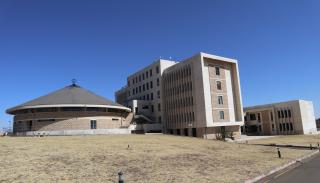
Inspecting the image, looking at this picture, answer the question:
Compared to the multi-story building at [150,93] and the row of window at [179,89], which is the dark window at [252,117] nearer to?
the multi-story building at [150,93]

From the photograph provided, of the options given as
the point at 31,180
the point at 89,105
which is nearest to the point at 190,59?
the point at 89,105

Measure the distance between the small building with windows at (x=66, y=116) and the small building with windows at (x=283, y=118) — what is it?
53832mm

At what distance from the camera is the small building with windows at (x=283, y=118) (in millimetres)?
91750

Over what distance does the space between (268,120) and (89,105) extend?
6274 centimetres

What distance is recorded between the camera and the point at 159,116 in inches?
3364

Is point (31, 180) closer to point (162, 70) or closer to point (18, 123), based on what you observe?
point (18, 123)

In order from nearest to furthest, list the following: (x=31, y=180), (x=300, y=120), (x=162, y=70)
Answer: (x=31, y=180) → (x=162, y=70) → (x=300, y=120)

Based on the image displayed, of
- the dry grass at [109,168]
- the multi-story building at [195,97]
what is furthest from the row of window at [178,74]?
the dry grass at [109,168]

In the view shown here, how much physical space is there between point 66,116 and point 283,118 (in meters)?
66.9

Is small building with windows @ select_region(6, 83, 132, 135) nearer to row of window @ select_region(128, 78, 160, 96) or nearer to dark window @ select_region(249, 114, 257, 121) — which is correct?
row of window @ select_region(128, 78, 160, 96)

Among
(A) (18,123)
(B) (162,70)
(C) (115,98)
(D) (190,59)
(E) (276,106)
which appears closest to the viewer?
(A) (18,123)

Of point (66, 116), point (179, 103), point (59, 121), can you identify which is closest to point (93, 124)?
point (66, 116)

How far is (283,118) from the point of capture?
9562cm

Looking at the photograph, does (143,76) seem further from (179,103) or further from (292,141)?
(292,141)
